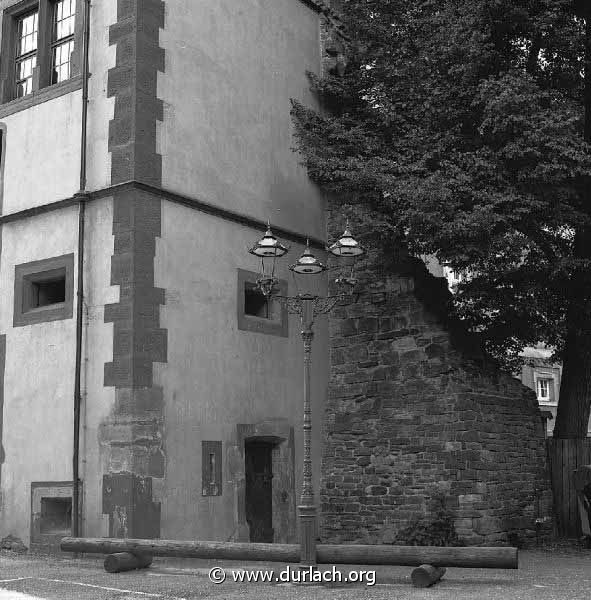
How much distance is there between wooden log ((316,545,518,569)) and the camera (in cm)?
986

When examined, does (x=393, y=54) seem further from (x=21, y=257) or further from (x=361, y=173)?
(x=21, y=257)

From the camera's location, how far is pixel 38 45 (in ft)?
47.2

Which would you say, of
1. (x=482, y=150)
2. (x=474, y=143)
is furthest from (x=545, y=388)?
(x=482, y=150)

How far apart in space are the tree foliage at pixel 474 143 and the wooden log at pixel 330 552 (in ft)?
16.2

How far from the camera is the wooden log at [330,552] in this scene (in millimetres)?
9891

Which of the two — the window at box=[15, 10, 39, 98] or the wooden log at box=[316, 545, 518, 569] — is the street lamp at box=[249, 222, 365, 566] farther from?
the window at box=[15, 10, 39, 98]

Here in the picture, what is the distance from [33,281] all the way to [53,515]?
344 cm

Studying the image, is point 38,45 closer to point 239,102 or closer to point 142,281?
point 239,102

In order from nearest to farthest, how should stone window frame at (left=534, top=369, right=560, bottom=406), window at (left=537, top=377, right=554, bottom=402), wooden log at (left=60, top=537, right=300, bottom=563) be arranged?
wooden log at (left=60, top=537, right=300, bottom=563), stone window frame at (left=534, top=369, right=560, bottom=406), window at (left=537, top=377, right=554, bottom=402)

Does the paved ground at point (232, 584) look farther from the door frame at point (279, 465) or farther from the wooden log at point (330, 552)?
the door frame at point (279, 465)

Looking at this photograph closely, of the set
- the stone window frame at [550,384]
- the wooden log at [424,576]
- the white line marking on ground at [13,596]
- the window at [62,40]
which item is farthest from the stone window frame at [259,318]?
the stone window frame at [550,384]

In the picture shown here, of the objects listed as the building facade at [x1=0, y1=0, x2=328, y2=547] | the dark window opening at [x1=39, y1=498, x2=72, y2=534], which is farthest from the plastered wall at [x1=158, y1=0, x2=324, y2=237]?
the dark window opening at [x1=39, y1=498, x2=72, y2=534]

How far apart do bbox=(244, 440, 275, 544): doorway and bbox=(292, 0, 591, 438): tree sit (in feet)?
12.7

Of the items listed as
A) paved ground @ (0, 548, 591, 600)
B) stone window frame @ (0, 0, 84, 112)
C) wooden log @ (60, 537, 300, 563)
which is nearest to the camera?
paved ground @ (0, 548, 591, 600)
